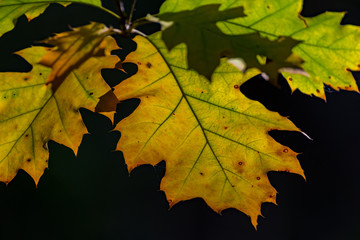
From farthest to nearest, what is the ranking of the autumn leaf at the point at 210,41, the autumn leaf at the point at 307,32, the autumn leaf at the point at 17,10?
the autumn leaf at the point at 17,10 → the autumn leaf at the point at 307,32 → the autumn leaf at the point at 210,41

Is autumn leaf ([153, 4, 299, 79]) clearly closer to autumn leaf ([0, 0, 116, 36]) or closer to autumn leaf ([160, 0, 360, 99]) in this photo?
autumn leaf ([160, 0, 360, 99])

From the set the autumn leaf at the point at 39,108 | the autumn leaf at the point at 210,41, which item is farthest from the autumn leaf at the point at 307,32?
the autumn leaf at the point at 39,108

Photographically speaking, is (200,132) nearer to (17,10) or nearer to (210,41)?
(210,41)

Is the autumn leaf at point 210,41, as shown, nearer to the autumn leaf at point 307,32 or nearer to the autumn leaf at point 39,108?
the autumn leaf at point 307,32

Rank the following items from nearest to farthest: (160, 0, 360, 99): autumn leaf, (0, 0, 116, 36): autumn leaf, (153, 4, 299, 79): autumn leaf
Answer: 1. (153, 4, 299, 79): autumn leaf
2. (160, 0, 360, 99): autumn leaf
3. (0, 0, 116, 36): autumn leaf

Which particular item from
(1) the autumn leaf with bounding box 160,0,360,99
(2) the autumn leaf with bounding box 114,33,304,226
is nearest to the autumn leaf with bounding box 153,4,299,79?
(1) the autumn leaf with bounding box 160,0,360,99
